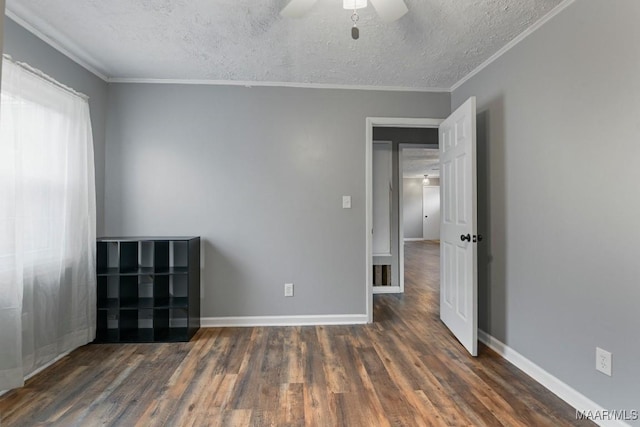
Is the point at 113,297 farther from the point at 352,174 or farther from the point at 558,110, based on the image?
the point at 558,110

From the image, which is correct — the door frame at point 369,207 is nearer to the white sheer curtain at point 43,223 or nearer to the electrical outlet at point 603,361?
the electrical outlet at point 603,361

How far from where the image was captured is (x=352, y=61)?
260 cm

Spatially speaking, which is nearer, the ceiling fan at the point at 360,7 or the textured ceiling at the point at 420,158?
the ceiling fan at the point at 360,7

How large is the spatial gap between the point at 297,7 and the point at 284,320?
8.54 ft

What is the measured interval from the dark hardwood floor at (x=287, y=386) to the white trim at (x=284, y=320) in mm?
178

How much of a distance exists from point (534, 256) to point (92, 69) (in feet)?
12.7

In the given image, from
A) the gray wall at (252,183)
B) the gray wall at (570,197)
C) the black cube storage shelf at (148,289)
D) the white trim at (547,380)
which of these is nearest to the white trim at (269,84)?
the gray wall at (252,183)

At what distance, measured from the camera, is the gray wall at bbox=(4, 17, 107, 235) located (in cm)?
203

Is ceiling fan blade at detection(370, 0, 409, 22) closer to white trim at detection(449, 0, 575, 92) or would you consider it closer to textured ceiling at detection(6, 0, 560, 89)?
textured ceiling at detection(6, 0, 560, 89)

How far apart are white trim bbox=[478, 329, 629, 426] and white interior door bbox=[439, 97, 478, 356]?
0.77ft

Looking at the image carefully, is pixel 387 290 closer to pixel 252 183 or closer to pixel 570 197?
pixel 252 183

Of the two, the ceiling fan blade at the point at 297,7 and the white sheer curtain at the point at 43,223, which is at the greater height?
the ceiling fan blade at the point at 297,7

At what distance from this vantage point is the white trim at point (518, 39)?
6.26 feet

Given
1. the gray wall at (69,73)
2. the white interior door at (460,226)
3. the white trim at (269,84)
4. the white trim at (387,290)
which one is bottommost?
the white trim at (387,290)
